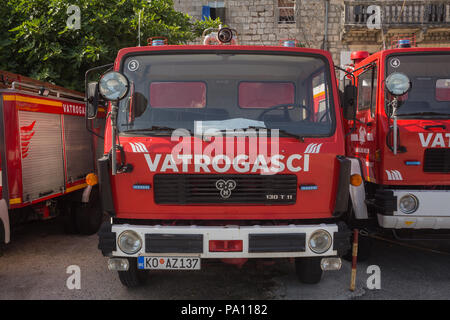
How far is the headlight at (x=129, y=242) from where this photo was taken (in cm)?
345

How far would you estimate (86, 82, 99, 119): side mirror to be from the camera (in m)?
3.79

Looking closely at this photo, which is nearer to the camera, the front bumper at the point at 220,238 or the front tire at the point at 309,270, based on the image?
the front bumper at the point at 220,238

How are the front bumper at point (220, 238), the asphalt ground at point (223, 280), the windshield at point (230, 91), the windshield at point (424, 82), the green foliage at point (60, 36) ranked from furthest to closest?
the green foliage at point (60, 36) → the windshield at point (424, 82) → the asphalt ground at point (223, 280) → the windshield at point (230, 91) → the front bumper at point (220, 238)

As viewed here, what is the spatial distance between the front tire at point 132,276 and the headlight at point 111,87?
146cm

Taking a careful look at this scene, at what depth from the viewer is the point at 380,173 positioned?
4.79m

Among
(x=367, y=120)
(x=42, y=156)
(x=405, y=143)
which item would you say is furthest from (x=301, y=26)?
(x=42, y=156)

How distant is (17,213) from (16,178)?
0.70 metres

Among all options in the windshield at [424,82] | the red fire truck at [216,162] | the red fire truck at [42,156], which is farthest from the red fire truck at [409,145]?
the red fire truck at [42,156]

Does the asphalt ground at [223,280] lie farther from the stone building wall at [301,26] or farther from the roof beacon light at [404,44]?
the stone building wall at [301,26]

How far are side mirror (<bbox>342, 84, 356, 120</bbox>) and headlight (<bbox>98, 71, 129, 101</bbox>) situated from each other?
2.01 metres

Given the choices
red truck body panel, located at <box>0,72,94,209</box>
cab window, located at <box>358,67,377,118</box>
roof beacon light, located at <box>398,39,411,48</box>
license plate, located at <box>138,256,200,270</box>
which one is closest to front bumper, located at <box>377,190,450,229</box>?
cab window, located at <box>358,67,377,118</box>

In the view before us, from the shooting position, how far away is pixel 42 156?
5.58 metres

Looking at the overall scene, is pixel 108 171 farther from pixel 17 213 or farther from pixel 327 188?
pixel 17 213

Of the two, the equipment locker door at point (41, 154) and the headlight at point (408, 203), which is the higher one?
the equipment locker door at point (41, 154)
